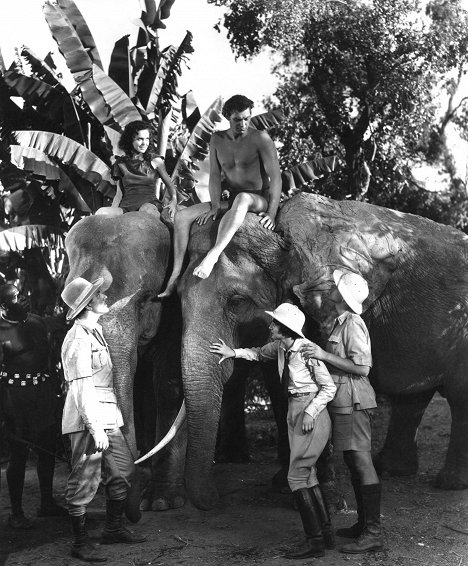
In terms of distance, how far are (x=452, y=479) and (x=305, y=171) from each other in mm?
7017

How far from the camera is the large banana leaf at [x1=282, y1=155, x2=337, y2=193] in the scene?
1433 cm

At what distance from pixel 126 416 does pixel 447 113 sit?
13.9 metres

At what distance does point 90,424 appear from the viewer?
5996 millimetres

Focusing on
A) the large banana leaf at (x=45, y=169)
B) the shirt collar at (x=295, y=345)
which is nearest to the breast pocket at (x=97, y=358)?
the shirt collar at (x=295, y=345)

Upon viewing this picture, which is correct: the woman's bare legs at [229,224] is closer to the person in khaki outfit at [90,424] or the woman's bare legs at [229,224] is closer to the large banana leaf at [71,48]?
the person in khaki outfit at [90,424]

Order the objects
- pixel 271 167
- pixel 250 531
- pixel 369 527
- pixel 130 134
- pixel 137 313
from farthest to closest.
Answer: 1. pixel 130 134
2. pixel 271 167
3. pixel 137 313
4. pixel 250 531
5. pixel 369 527

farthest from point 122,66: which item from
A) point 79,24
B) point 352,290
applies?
point 352,290

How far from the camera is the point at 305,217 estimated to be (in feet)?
25.3

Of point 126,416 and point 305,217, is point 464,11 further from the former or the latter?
point 126,416

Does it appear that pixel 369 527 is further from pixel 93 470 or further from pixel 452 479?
pixel 452 479

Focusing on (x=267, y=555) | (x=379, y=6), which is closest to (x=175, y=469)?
(x=267, y=555)

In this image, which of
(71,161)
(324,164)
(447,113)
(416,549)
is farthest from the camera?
(447,113)

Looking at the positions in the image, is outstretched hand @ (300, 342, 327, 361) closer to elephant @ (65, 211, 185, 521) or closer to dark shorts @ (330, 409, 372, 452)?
dark shorts @ (330, 409, 372, 452)

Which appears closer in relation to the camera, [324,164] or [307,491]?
[307,491]
